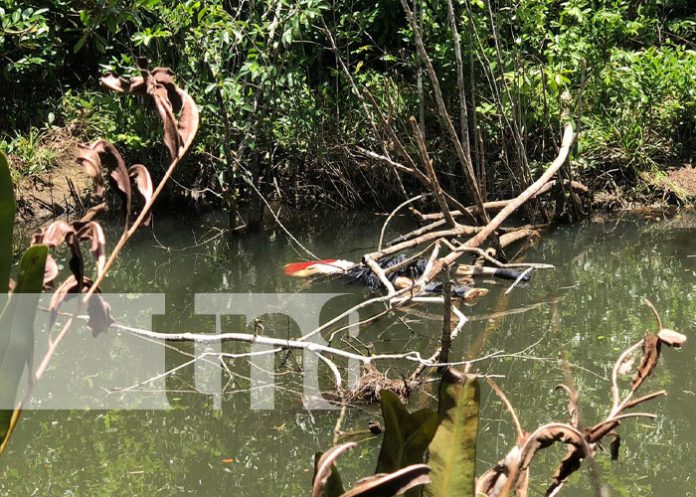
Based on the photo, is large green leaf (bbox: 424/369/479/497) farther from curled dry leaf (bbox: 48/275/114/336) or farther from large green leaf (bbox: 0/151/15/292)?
large green leaf (bbox: 0/151/15/292)

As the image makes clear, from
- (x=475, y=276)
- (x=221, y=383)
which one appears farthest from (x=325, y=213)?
(x=221, y=383)

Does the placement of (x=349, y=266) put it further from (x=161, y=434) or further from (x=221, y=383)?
(x=161, y=434)

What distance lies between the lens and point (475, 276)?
6469mm

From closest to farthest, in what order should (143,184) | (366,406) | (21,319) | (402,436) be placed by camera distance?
(21,319), (143,184), (402,436), (366,406)

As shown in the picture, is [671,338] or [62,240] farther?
[671,338]

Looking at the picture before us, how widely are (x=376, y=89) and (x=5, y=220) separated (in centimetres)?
808

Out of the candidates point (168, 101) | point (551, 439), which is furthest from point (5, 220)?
point (551, 439)

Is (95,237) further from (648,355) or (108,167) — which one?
(648,355)

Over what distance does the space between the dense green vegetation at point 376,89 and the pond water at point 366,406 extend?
4.76ft

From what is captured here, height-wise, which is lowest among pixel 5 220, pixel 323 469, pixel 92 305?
pixel 323 469

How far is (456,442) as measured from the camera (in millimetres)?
1263

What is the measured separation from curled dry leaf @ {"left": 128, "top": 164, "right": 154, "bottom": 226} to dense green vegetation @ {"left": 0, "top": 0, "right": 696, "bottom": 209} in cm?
633

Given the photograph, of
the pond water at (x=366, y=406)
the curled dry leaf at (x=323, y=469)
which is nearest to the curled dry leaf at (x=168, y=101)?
the curled dry leaf at (x=323, y=469)

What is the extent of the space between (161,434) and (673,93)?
6.38 meters
